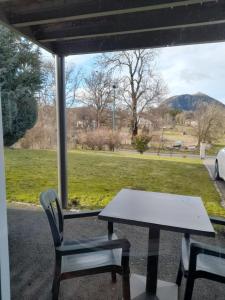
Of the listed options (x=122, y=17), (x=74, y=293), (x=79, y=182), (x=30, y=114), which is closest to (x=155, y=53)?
(x=122, y=17)

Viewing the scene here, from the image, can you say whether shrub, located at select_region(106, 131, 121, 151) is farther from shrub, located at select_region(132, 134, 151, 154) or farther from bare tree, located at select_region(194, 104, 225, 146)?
bare tree, located at select_region(194, 104, 225, 146)

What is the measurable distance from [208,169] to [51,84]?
1710 millimetres

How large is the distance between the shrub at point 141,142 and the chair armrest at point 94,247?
3.07 feet

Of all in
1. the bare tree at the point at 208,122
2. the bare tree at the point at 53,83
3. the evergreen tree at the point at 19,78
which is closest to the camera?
the evergreen tree at the point at 19,78

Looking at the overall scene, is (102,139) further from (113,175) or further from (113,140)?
(113,175)

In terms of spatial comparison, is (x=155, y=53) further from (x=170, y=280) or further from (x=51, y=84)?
(x=170, y=280)

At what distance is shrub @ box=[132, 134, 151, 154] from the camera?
2023 mm

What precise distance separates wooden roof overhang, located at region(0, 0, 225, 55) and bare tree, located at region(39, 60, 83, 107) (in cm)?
23

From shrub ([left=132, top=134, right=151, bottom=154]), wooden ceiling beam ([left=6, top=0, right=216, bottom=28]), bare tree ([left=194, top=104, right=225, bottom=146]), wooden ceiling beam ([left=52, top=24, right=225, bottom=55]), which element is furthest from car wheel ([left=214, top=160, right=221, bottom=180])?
wooden ceiling beam ([left=6, top=0, right=216, bottom=28])

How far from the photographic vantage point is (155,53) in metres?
1.93

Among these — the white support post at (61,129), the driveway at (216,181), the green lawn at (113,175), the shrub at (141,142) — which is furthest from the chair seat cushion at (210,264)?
the white support post at (61,129)

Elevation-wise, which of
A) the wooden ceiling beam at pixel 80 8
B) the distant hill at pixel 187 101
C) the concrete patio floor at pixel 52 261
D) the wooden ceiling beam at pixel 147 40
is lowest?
the concrete patio floor at pixel 52 261

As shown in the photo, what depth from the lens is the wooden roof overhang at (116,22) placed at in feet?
4.86

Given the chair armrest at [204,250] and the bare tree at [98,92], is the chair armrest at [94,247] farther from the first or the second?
the bare tree at [98,92]
